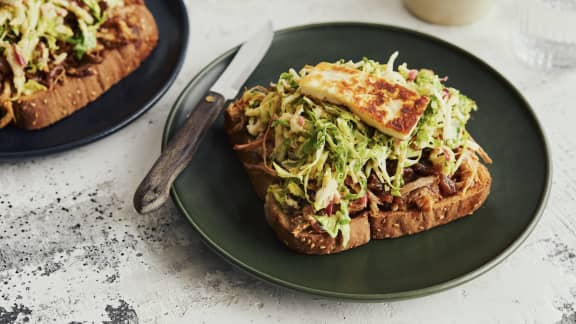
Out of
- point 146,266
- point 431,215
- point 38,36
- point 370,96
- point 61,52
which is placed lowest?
point 146,266

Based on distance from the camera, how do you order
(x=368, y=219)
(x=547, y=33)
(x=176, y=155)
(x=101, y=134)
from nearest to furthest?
(x=368, y=219), (x=176, y=155), (x=101, y=134), (x=547, y=33)

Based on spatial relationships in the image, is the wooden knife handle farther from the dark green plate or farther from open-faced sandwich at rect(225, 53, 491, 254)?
open-faced sandwich at rect(225, 53, 491, 254)

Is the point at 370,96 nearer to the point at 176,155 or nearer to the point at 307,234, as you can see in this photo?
the point at 307,234

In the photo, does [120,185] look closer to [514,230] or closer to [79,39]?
[79,39]

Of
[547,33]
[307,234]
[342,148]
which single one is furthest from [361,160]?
[547,33]

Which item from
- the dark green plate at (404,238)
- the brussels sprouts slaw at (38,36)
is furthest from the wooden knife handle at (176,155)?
the brussels sprouts slaw at (38,36)

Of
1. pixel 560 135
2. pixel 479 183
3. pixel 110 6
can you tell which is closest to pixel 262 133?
pixel 479 183

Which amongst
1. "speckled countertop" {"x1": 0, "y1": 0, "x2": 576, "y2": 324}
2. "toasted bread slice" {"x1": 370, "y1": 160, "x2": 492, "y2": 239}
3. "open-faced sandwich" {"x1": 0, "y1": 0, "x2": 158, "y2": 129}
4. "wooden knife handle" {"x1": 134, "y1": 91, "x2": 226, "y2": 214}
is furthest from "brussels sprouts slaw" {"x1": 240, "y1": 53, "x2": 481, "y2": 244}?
"open-faced sandwich" {"x1": 0, "y1": 0, "x2": 158, "y2": 129}
